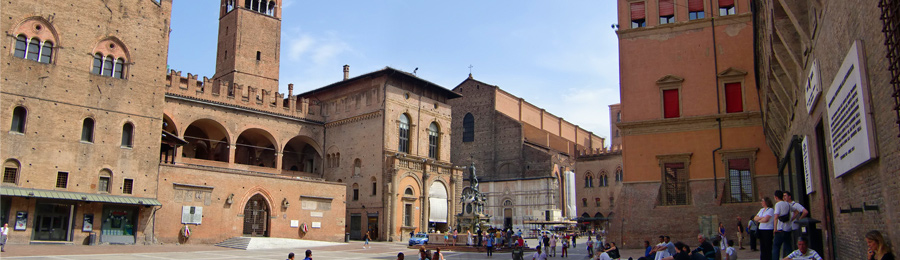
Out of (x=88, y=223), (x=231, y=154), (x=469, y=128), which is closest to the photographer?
(x=88, y=223)

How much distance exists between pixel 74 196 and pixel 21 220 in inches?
74.5

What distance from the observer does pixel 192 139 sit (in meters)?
36.2

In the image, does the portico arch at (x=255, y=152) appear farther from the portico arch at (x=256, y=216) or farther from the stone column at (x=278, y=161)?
the portico arch at (x=256, y=216)

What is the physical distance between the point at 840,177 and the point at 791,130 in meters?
6.21

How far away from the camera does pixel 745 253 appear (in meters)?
17.4

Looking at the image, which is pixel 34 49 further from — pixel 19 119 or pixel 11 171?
pixel 11 171

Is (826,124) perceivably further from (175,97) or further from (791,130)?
(175,97)

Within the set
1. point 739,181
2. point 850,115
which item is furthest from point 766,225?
point 739,181

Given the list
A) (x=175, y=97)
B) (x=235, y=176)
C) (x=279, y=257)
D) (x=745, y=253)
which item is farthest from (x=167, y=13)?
(x=745, y=253)

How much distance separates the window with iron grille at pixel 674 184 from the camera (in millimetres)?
22453

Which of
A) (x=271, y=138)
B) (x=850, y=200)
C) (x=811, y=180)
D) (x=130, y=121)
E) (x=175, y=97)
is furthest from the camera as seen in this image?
(x=271, y=138)

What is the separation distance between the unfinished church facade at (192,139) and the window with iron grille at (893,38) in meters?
26.4

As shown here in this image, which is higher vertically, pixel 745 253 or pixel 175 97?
pixel 175 97

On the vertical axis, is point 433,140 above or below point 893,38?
above
